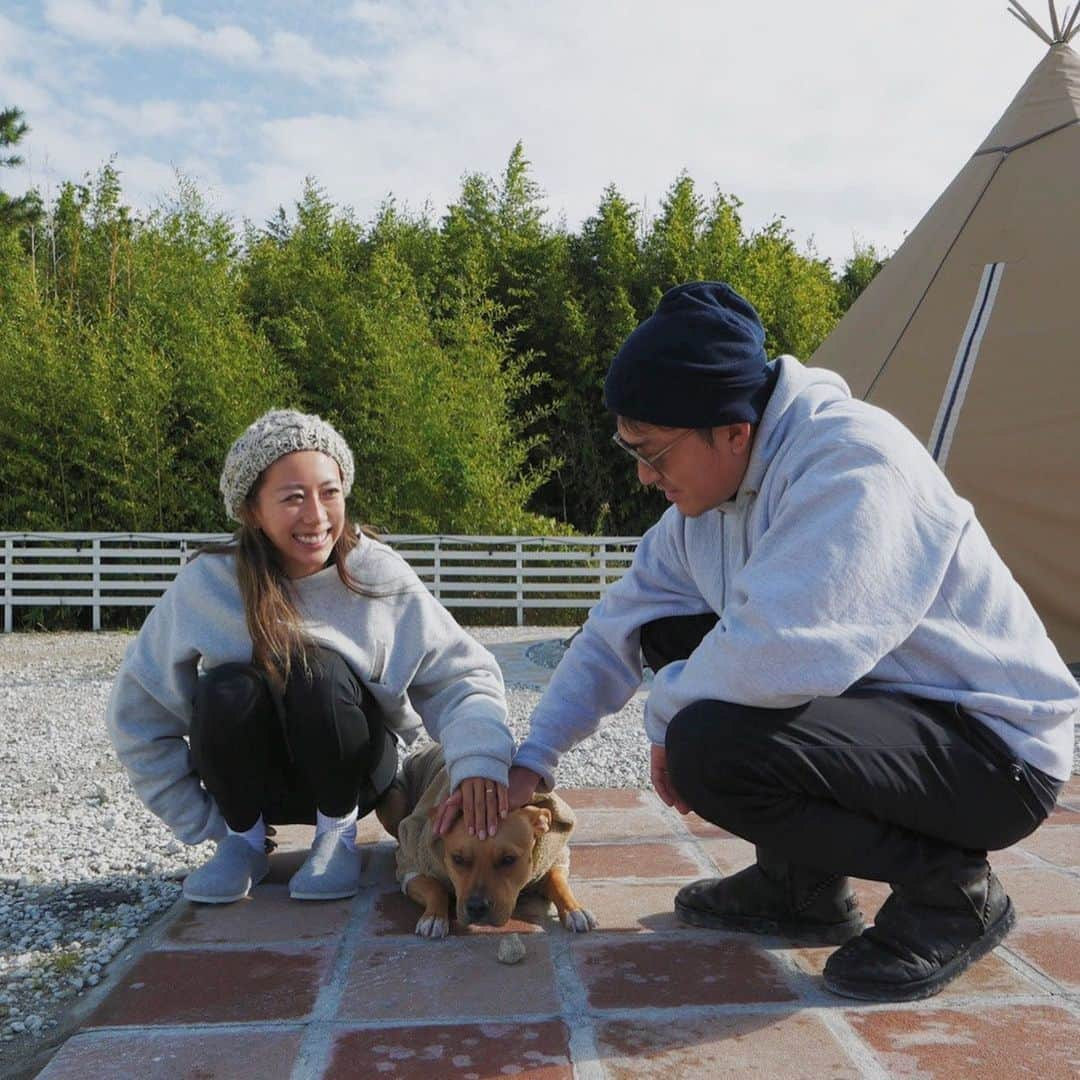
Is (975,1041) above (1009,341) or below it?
below

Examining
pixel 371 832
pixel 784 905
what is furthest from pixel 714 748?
pixel 371 832

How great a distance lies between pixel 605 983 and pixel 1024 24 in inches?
315

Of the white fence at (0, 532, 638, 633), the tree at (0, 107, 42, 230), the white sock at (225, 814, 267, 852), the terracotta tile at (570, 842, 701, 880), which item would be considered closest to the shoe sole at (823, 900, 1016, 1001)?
the terracotta tile at (570, 842, 701, 880)

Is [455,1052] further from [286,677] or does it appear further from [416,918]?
[286,677]

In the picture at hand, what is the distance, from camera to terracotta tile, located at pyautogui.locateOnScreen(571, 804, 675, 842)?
3.14 m

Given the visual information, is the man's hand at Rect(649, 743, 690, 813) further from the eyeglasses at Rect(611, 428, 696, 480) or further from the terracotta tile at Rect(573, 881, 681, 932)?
the eyeglasses at Rect(611, 428, 696, 480)

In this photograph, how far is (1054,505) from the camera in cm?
670


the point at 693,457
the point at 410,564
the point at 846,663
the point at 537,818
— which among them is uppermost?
the point at 693,457

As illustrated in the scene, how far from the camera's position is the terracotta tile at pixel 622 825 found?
10.3ft

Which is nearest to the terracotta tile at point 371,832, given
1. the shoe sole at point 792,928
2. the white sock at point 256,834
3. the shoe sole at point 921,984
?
the white sock at point 256,834

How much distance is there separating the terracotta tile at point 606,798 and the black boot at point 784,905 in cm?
113

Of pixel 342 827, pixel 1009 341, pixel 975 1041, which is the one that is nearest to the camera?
pixel 975 1041

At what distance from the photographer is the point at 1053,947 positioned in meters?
2.19

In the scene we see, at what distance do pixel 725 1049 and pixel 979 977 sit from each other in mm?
539
